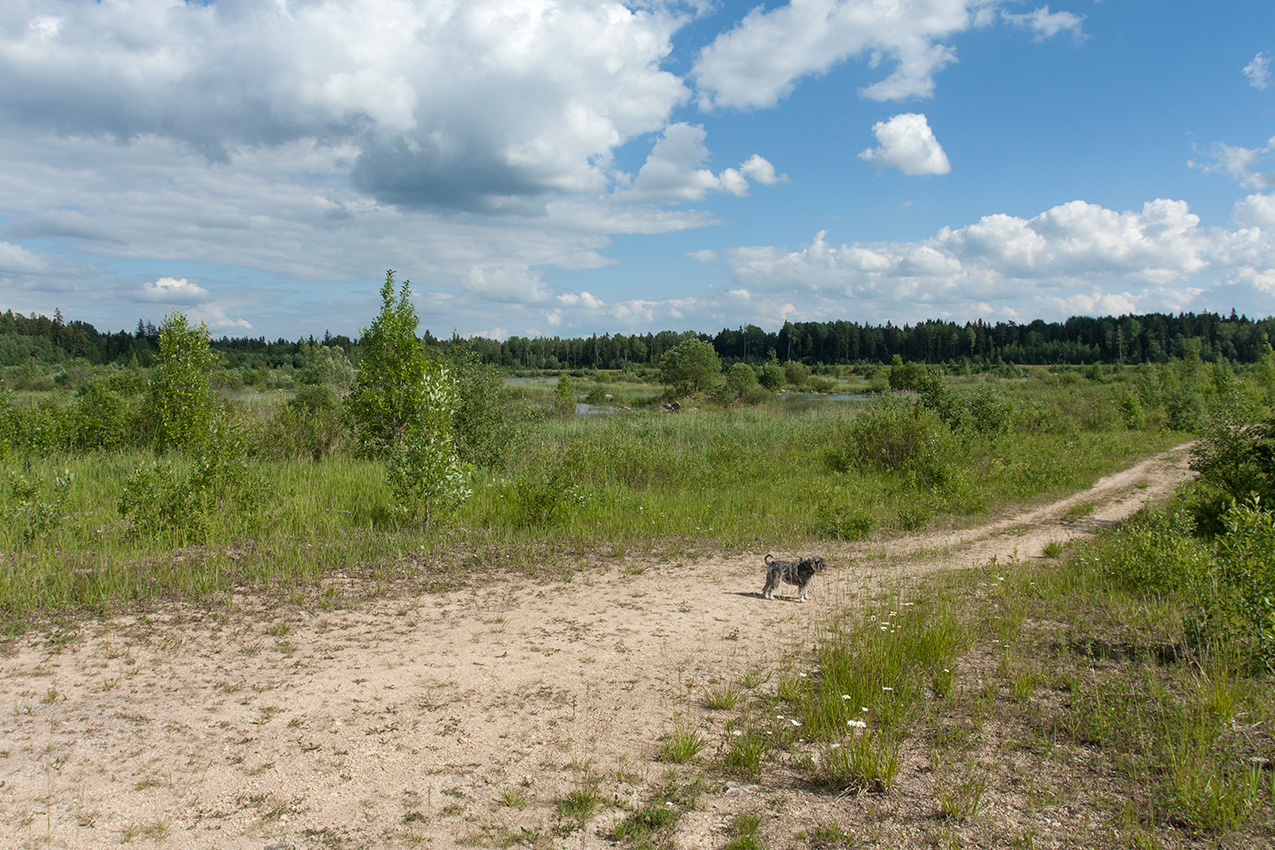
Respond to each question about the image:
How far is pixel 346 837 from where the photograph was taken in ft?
10.6

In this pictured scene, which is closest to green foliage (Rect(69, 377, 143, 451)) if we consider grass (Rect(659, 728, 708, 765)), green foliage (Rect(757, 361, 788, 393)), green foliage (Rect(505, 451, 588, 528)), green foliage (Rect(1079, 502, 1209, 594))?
green foliage (Rect(505, 451, 588, 528))

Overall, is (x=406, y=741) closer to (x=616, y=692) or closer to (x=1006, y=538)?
(x=616, y=692)

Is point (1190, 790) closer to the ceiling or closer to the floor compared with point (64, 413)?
closer to the floor

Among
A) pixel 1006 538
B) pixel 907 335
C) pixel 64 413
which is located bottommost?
pixel 1006 538

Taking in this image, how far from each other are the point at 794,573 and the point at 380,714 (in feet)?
14.8

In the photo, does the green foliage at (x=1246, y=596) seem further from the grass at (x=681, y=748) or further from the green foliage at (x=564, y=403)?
the green foliage at (x=564, y=403)

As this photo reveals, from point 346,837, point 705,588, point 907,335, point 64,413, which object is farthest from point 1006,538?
point 907,335

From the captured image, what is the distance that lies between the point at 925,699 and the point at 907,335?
10962 cm

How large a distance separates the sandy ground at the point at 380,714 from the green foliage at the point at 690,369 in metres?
45.4

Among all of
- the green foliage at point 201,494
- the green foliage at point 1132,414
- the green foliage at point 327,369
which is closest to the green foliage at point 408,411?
the green foliage at point 201,494

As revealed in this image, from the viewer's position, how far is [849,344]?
107000 mm

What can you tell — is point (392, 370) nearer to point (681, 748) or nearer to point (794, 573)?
point (794, 573)

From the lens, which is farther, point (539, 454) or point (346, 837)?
point (539, 454)

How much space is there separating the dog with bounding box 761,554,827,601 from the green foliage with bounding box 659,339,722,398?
4562cm
